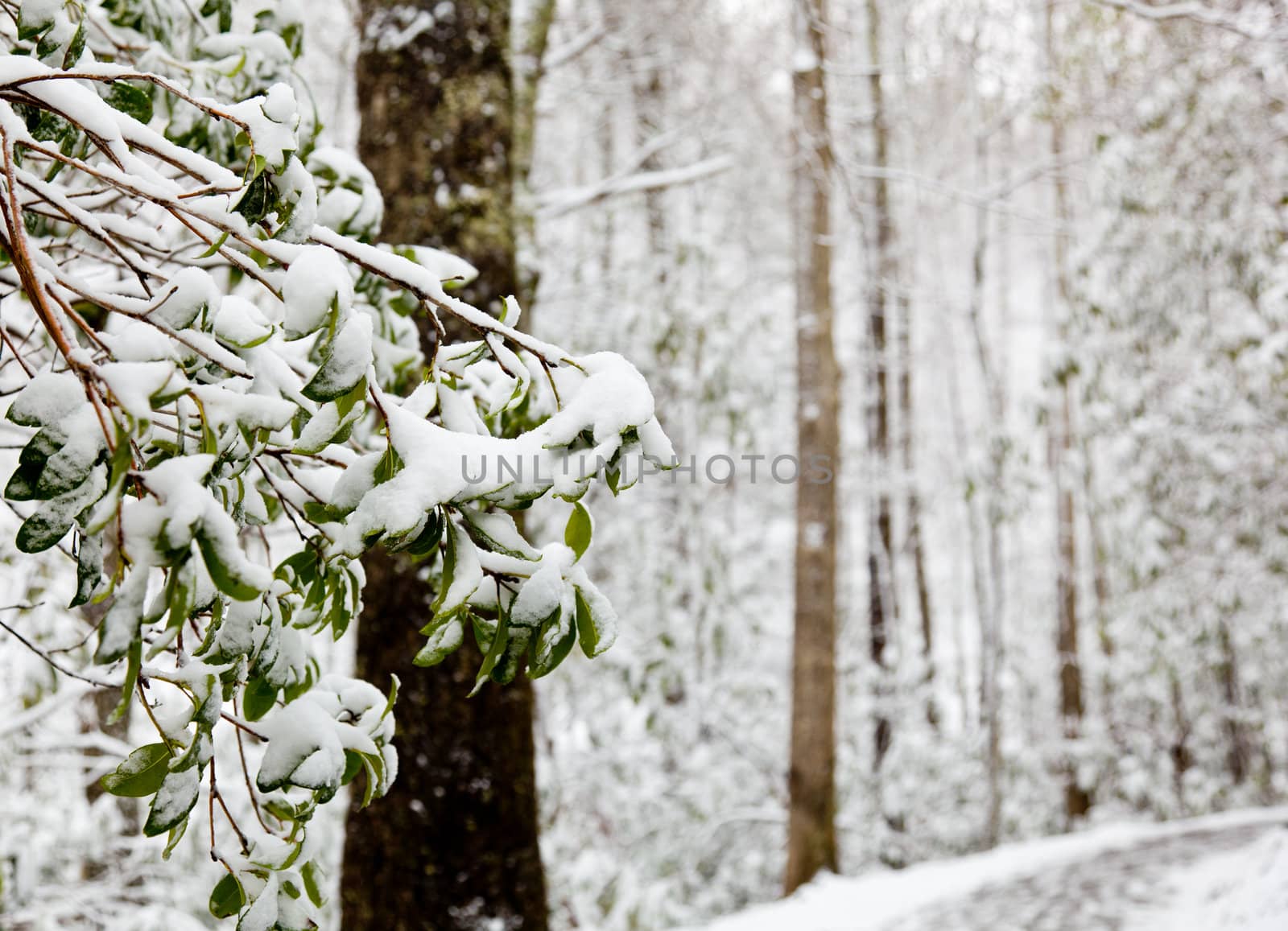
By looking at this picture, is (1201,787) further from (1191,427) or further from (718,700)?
(718,700)

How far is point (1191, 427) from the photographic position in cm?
779

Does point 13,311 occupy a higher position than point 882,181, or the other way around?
point 882,181

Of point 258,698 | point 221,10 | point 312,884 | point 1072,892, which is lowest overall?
point 1072,892

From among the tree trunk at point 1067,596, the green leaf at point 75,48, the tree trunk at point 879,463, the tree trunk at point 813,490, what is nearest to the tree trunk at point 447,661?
the green leaf at point 75,48

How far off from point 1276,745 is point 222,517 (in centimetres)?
1067

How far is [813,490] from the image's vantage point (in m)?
6.03

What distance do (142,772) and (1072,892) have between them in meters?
5.21

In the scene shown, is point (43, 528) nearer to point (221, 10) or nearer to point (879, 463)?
point (221, 10)

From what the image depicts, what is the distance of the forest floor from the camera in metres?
4.01

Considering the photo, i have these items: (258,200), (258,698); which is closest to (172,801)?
(258,698)

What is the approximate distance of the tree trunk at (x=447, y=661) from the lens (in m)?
2.40

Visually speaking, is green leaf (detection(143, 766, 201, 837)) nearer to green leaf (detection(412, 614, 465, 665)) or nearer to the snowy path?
green leaf (detection(412, 614, 465, 665))

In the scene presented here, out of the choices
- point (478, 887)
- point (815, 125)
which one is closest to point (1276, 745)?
point (815, 125)

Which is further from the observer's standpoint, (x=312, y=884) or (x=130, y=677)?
(x=312, y=884)
